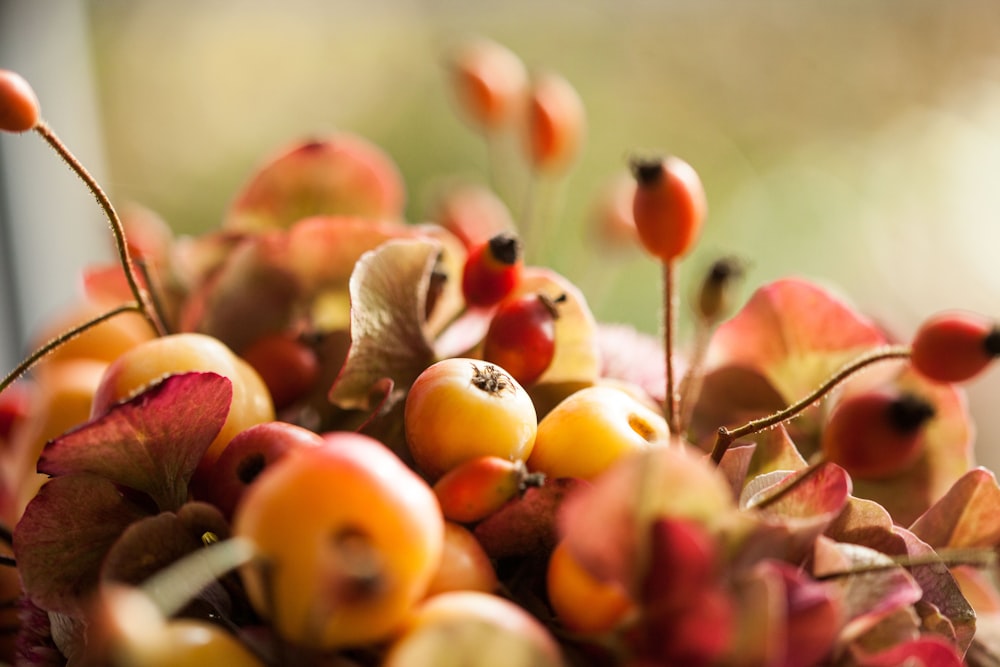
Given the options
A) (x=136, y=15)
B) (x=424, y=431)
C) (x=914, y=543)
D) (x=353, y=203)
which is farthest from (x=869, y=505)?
(x=136, y=15)

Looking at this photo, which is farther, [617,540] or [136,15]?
[136,15]

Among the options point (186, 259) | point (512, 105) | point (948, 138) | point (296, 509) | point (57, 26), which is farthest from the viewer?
point (948, 138)

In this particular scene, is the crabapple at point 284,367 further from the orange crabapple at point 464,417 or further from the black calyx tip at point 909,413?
the black calyx tip at point 909,413

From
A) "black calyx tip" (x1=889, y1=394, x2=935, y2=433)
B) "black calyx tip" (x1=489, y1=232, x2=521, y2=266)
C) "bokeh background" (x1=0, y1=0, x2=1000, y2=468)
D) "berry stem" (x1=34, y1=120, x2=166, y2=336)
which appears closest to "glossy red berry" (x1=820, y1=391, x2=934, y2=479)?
"black calyx tip" (x1=889, y1=394, x2=935, y2=433)

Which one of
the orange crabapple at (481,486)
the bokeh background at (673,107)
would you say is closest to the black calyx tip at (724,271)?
the orange crabapple at (481,486)

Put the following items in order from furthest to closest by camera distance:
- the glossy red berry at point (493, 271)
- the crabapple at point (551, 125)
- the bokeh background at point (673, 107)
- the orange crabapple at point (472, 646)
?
the bokeh background at point (673, 107) → the crabapple at point (551, 125) → the glossy red berry at point (493, 271) → the orange crabapple at point (472, 646)

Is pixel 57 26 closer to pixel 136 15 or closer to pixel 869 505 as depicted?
pixel 136 15

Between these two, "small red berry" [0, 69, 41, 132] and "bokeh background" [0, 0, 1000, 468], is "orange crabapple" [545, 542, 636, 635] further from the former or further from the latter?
"bokeh background" [0, 0, 1000, 468]
